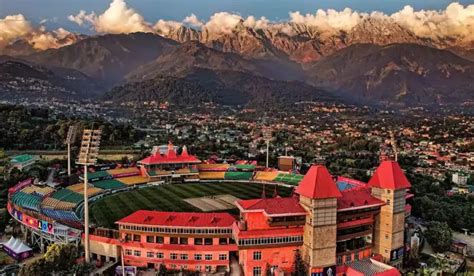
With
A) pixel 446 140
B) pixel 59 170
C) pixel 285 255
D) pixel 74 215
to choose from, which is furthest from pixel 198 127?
pixel 285 255

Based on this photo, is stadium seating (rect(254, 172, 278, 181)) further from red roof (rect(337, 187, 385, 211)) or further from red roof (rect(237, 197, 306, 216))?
red roof (rect(237, 197, 306, 216))

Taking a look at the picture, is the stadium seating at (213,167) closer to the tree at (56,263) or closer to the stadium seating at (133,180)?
the stadium seating at (133,180)

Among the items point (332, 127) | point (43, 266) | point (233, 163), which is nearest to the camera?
point (43, 266)

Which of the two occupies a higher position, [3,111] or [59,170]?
[3,111]

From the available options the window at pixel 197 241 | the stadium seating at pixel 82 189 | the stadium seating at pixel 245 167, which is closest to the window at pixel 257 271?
the window at pixel 197 241

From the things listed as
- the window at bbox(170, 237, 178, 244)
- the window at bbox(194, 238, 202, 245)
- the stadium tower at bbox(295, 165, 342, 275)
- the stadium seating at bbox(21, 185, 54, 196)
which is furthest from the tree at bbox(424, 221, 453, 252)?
the stadium seating at bbox(21, 185, 54, 196)

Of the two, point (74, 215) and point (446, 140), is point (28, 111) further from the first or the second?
point (446, 140)
